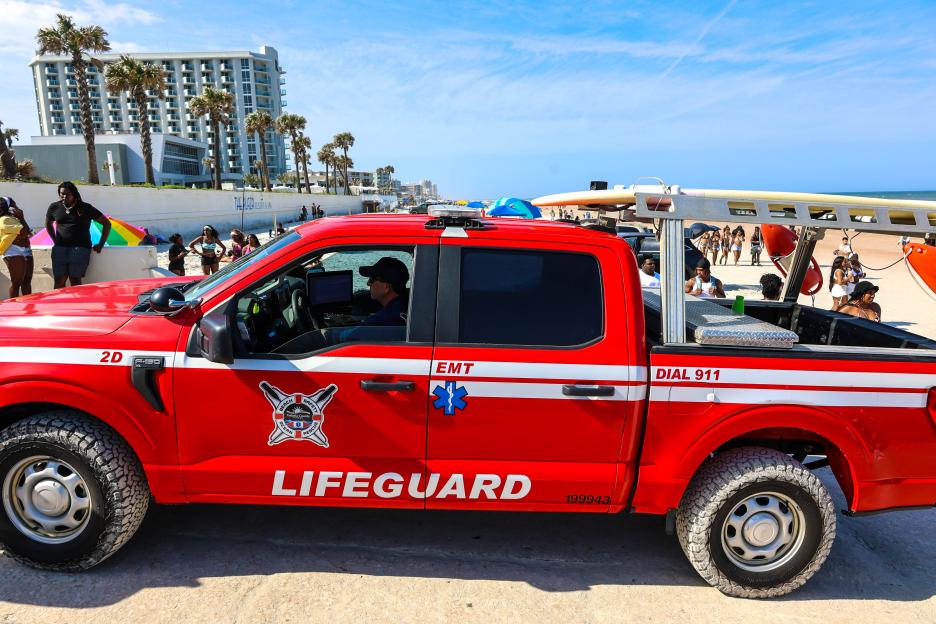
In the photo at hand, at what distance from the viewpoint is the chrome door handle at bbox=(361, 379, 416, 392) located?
9.47ft

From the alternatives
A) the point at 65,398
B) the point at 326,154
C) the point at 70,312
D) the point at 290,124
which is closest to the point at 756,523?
the point at 65,398

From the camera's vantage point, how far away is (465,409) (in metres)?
2.94

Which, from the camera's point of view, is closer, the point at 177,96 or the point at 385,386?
the point at 385,386

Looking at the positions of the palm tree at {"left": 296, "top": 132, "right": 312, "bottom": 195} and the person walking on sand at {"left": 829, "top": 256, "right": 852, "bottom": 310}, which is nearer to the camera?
the person walking on sand at {"left": 829, "top": 256, "right": 852, "bottom": 310}

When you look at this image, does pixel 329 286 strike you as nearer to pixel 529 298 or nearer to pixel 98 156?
pixel 529 298

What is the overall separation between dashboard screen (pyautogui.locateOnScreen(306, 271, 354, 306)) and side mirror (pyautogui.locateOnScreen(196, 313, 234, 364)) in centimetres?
126

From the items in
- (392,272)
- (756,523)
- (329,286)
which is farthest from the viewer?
(329,286)

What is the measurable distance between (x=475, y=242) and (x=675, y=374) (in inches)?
48.0

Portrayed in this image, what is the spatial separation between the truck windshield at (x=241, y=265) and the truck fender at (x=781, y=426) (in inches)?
93.8

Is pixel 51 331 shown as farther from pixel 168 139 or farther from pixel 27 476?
pixel 168 139

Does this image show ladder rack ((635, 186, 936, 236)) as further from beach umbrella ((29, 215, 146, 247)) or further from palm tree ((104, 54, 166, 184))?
palm tree ((104, 54, 166, 184))

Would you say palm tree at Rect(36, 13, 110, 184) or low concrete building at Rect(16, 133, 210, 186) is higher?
palm tree at Rect(36, 13, 110, 184)

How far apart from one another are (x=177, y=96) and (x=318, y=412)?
5548 inches

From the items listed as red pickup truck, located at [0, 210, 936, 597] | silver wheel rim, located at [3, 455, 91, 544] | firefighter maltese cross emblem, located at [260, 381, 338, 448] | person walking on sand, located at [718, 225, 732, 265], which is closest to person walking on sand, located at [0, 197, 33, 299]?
red pickup truck, located at [0, 210, 936, 597]
